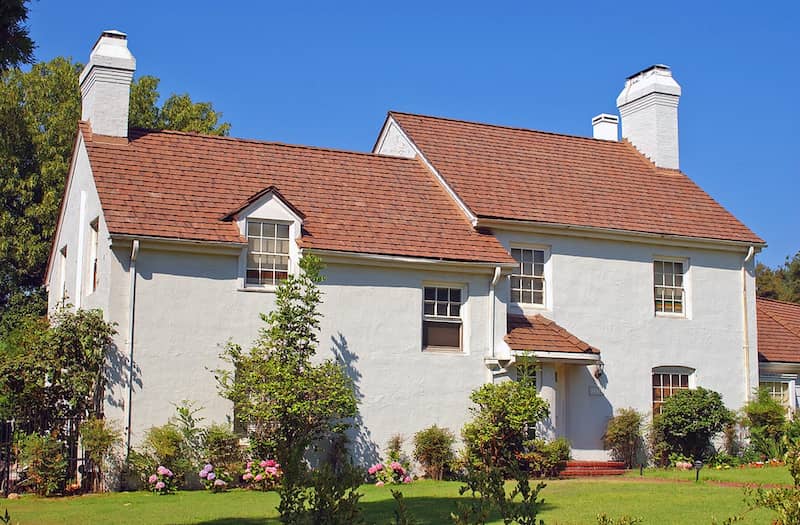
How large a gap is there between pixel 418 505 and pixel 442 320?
6.98 metres

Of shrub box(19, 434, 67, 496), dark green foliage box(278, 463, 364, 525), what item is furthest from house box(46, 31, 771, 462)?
dark green foliage box(278, 463, 364, 525)

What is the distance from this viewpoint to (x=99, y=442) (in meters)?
18.9

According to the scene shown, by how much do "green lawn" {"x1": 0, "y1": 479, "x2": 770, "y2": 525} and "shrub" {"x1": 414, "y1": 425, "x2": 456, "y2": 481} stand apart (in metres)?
1.95

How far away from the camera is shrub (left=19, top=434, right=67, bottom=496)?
18.6m

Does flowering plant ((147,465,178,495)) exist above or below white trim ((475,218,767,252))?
below

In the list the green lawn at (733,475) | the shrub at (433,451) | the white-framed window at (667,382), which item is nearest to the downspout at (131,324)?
the shrub at (433,451)

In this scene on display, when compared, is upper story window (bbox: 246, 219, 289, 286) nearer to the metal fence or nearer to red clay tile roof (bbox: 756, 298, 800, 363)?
the metal fence

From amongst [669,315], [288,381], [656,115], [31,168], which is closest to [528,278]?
[669,315]

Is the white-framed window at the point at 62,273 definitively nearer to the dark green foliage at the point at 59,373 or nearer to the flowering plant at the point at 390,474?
the dark green foliage at the point at 59,373

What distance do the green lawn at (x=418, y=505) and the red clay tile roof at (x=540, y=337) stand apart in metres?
3.92

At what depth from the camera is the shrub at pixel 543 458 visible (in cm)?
2170

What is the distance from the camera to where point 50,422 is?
19594 mm

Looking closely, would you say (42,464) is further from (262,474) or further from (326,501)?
(326,501)

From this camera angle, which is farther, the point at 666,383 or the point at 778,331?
the point at 778,331
